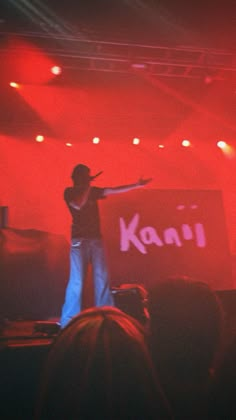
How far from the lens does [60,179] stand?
730 centimetres

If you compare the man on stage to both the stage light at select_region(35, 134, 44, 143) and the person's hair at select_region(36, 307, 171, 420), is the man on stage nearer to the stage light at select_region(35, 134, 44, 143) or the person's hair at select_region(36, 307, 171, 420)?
the person's hair at select_region(36, 307, 171, 420)

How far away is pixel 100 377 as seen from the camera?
0.90 m

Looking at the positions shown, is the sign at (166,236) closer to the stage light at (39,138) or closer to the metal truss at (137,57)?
the stage light at (39,138)

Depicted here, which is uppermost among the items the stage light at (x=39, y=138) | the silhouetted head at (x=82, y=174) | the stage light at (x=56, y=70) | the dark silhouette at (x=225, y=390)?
the stage light at (x=56, y=70)

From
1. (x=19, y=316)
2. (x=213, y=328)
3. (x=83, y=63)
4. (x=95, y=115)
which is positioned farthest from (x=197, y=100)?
(x=213, y=328)

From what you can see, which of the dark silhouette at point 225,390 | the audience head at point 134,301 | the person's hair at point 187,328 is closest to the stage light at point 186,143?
the audience head at point 134,301

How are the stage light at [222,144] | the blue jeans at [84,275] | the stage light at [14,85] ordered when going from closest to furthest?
the blue jeans at [84,275]
the stage light at [14,85]
the stage light at [222,144]

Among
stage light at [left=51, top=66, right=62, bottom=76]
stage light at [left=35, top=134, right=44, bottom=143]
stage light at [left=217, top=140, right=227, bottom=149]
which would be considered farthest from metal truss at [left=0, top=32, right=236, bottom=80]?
stage light at [left=217, top=140, right=227, bottom=149]

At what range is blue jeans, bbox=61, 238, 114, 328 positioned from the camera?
3.69m

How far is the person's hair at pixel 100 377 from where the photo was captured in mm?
885

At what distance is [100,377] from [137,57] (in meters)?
4.07

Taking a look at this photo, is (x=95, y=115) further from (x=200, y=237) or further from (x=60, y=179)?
(x=200, y=237)

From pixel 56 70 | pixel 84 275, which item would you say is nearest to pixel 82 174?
pixel 84 275

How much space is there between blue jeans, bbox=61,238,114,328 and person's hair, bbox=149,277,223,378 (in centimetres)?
232
